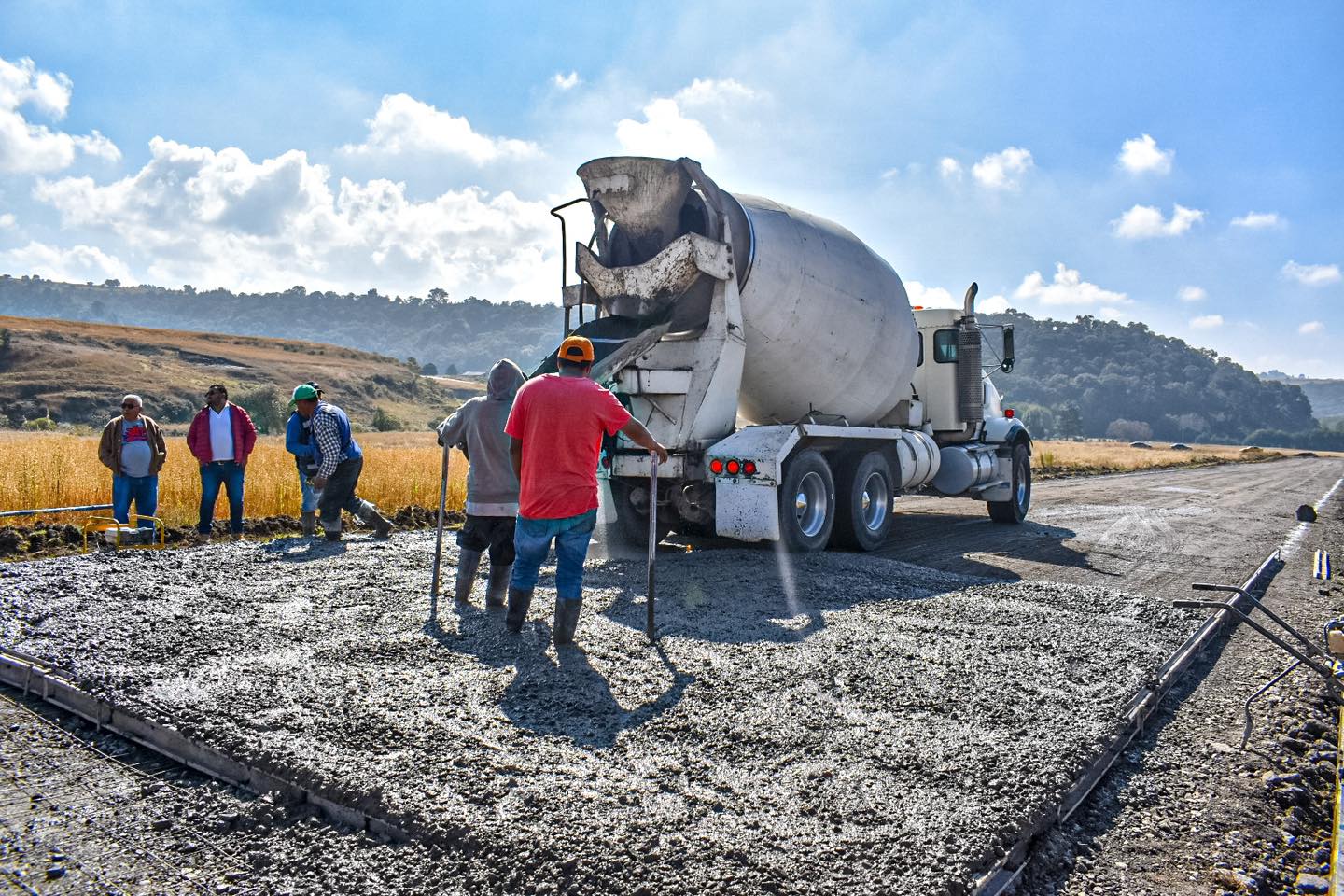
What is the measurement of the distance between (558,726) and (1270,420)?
170081mm

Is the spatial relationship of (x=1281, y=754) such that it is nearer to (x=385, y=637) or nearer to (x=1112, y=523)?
(x=385, y=637)

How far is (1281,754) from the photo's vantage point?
4.03 metres

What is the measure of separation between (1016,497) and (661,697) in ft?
33.1

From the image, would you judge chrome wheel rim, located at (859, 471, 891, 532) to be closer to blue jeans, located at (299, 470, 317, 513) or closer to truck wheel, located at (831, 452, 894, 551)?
truck wheel, located at (831, 452, 894, 551)

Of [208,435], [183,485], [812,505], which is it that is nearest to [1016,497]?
[812,505]

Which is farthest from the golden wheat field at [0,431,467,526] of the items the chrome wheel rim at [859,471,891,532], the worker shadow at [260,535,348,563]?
the chrome wheel rim at [859,471,891,532]

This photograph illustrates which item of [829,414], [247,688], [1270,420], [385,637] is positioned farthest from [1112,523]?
[1270,420]

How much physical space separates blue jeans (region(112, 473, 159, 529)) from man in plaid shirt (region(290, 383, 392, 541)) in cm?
180

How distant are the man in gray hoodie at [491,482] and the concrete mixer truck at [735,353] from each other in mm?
1637

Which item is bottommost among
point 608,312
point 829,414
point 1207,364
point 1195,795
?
point 1195,795

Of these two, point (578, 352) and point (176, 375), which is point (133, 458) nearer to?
point (578, 352)

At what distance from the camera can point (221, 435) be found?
363 inches

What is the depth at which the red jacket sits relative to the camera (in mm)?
9102

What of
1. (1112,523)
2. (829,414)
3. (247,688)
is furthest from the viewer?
(1112,523)
